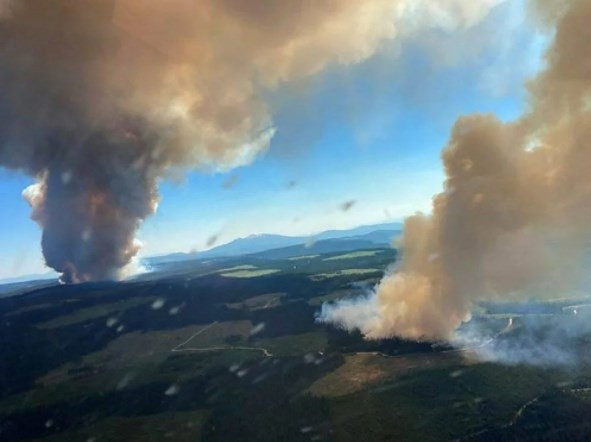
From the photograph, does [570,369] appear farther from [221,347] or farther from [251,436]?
[221,347]

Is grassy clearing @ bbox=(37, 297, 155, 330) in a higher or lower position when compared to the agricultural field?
higher

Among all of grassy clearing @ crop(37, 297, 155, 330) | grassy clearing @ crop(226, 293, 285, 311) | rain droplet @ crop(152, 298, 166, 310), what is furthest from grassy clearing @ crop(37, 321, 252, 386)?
rain droplet @ crop(152, 298, 166, 310)

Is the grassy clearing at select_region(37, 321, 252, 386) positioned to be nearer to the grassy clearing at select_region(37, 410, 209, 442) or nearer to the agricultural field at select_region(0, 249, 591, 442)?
the agricultural field at select_region(0, 249, 591, 442)

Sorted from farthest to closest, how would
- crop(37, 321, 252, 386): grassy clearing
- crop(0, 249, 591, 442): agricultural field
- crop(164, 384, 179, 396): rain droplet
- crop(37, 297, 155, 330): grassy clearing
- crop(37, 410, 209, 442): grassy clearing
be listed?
1. crop(37, 297, 155, 330): grassy clearing
2. crop(37, 321, 252, 386): grassy clearing
3. crop(164, 384, 179, 396): rain droplet
4. crop(37, 410, 209, 442): grassy clearing
5. crop(0, 249, 591, 442): agricultural field

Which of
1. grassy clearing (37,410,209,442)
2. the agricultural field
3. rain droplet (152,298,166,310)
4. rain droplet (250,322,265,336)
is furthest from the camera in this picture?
rain droplet (152,298,166,310)

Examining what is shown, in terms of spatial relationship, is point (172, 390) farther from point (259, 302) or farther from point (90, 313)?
point (90, 313)

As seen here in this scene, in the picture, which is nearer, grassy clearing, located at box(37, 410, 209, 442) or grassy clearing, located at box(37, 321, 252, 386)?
grassy clearing, located at box(37, 410, 209, 442)

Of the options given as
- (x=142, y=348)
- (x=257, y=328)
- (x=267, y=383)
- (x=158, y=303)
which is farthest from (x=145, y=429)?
(x=158, y=303)
